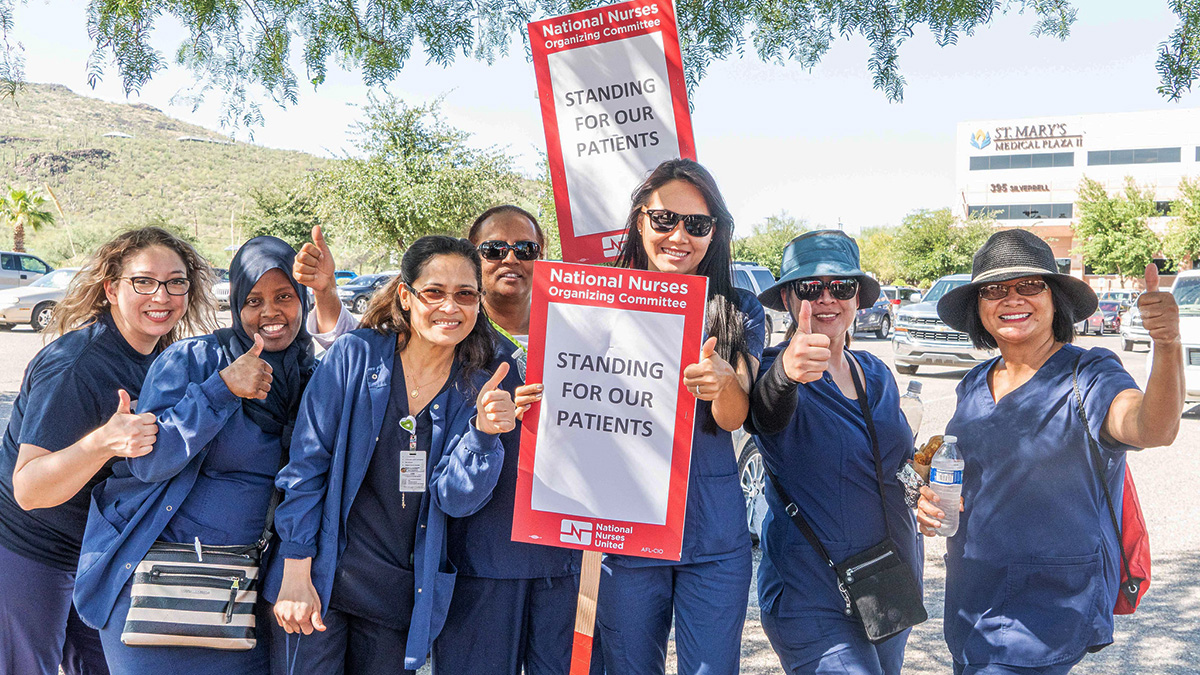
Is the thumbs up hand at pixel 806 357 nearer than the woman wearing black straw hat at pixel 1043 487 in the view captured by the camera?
Yes

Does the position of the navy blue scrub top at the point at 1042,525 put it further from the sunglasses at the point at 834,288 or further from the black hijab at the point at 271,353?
the black hijab at the point at 271,353

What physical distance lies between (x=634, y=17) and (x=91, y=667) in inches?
130

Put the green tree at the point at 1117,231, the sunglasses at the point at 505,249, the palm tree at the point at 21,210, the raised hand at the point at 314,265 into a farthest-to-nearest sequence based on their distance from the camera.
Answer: the green tree at the point at 1117,231 → the palm tree at the point at 21,210 → the sunglasses at the point at 505,249 → the raised hand at the point at 314,265

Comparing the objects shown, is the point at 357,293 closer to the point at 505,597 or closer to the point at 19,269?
the point at 19,269

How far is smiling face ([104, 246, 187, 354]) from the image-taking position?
122 inches

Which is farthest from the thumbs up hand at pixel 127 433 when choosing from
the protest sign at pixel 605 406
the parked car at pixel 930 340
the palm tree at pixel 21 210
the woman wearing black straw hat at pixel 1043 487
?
the palm tree at pixel 21 210

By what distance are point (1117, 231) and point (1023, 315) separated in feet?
185

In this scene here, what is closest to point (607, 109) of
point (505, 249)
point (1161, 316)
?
point (505, 249)

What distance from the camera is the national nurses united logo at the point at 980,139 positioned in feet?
263

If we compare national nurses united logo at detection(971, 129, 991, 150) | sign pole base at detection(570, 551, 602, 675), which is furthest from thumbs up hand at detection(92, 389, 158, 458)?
national nurses united logo at detection(971, 129, 991, 150)

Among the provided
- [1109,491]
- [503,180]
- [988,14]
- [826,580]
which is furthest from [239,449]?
[503,180]

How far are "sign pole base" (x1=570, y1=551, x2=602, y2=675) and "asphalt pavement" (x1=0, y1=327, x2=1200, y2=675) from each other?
49 centimetres

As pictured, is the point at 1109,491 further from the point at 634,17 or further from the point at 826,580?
the point at 634,17

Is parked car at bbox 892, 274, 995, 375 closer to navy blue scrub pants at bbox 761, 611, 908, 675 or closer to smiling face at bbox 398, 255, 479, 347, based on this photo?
navy blue scrub pants at bbox 761, 611, 908, 675
